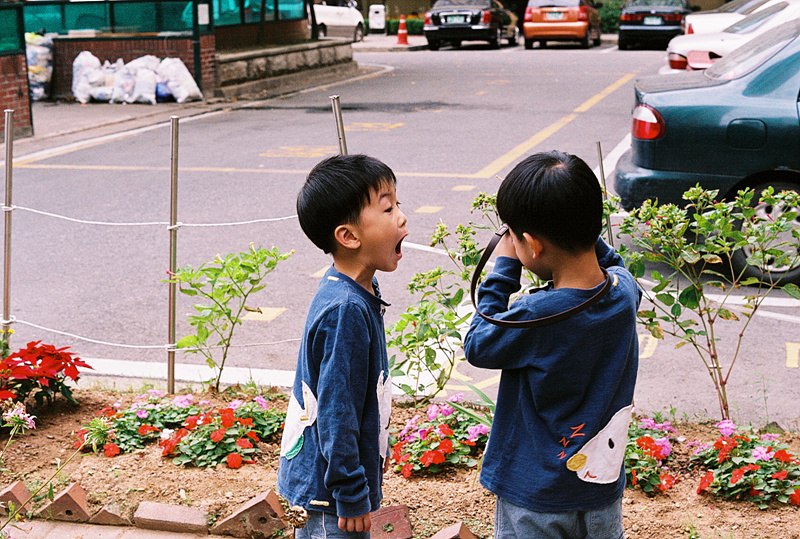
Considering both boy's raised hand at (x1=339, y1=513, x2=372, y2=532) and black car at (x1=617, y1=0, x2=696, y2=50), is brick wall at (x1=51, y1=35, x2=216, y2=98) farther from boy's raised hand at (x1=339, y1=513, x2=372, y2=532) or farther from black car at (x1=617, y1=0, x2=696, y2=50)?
boy's raised hand at (x1=339, y1=513, x2=372, y2=532)

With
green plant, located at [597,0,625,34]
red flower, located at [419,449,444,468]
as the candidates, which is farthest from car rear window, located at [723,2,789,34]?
green plant, located at [597,0,625,34]

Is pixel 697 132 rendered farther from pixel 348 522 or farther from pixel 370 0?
pixel 370 0

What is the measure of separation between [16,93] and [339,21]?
20273mm

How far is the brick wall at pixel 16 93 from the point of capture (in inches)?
460

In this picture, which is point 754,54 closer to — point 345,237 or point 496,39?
point 345,237

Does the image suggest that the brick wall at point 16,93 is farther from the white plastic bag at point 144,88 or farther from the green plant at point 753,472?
the green plant at point 753,472

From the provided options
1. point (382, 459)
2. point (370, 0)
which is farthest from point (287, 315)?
point (370, 0)

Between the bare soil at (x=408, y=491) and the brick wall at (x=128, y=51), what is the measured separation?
12783mm

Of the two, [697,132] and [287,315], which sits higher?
[697,132]

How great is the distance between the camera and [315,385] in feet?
6.72

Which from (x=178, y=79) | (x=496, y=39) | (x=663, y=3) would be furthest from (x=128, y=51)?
(x=663, y=3)

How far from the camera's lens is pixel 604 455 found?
1.89m

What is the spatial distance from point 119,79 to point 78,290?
411 inches

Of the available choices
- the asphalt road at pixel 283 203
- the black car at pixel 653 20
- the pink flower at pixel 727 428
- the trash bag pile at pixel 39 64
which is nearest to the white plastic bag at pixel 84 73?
the trash bag pile at pixel 39 64
